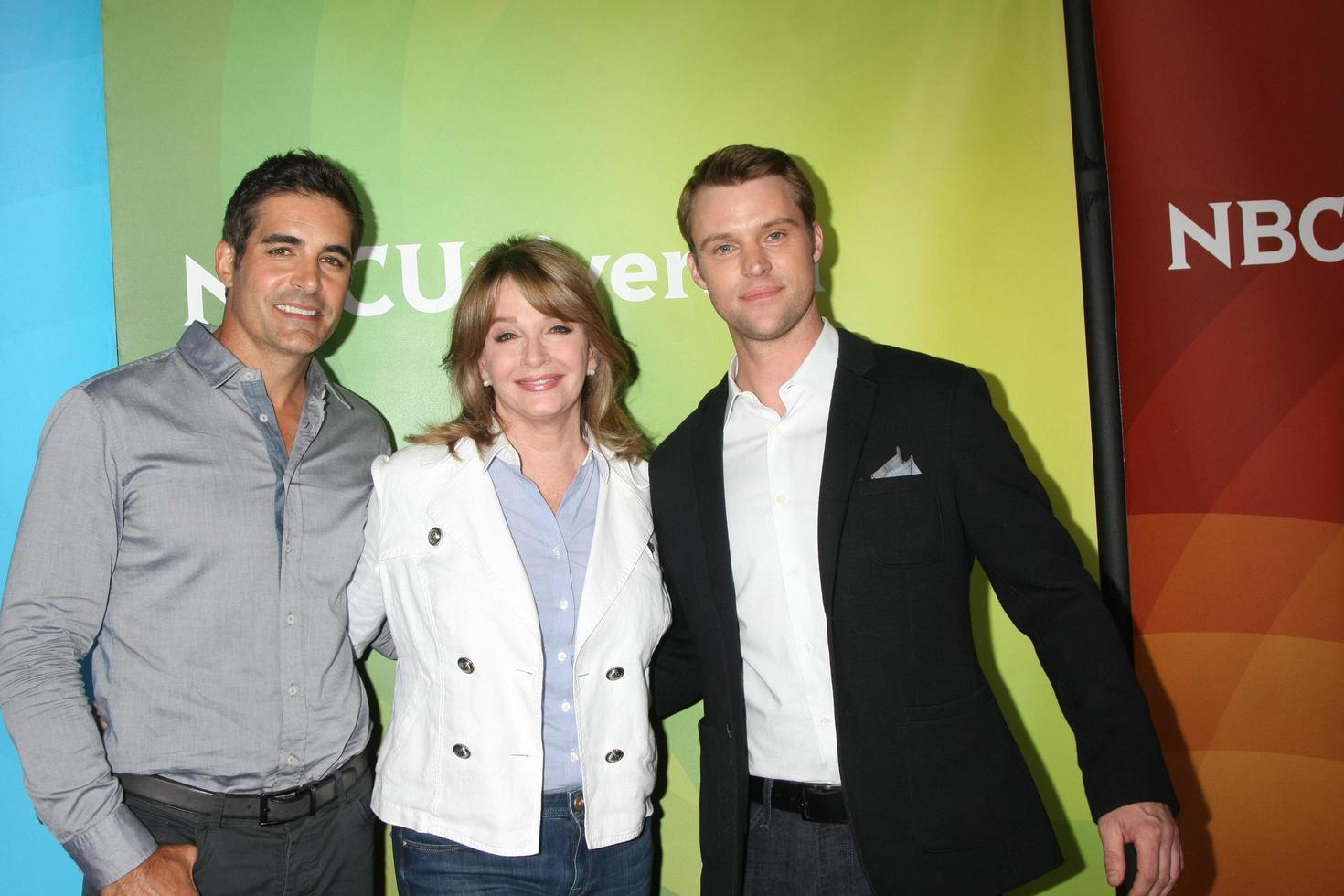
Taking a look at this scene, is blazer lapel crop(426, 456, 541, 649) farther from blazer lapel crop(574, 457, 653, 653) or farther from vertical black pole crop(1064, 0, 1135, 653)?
vertical black pole crop(1064, 0, 1135, 653)

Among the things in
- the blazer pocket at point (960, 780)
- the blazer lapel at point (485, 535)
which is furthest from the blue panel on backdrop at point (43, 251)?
the blazer pocket at point (960, 780)

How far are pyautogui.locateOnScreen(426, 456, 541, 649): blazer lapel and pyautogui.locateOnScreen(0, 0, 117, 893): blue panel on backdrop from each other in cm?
138

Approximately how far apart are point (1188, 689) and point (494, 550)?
92.1 inches

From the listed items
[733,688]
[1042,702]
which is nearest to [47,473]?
[733,688]

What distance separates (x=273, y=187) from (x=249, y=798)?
153 centimetres

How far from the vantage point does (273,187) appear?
2344 mm

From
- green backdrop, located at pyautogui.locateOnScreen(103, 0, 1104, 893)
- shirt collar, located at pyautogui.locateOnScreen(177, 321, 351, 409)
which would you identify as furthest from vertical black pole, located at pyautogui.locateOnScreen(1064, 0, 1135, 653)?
shirt collar, located at pyautogui.locateOnScreen(177, 321, 351, 409)

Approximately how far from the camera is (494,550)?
2.19m

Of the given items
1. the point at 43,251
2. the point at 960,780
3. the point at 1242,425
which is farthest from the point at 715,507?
the point at 43,251

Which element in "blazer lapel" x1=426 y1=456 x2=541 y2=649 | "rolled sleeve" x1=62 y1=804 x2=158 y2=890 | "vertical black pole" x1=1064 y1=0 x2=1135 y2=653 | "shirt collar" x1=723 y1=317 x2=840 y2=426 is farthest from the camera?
"vertical black pole" x1=1064 y1=0 x2=1135 y2=653

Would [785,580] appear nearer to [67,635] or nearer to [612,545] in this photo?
[612,545]

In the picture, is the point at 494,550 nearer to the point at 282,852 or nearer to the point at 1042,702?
the point at 282,852

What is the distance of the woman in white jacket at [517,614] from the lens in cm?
211

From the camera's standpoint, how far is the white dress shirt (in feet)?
6.85
